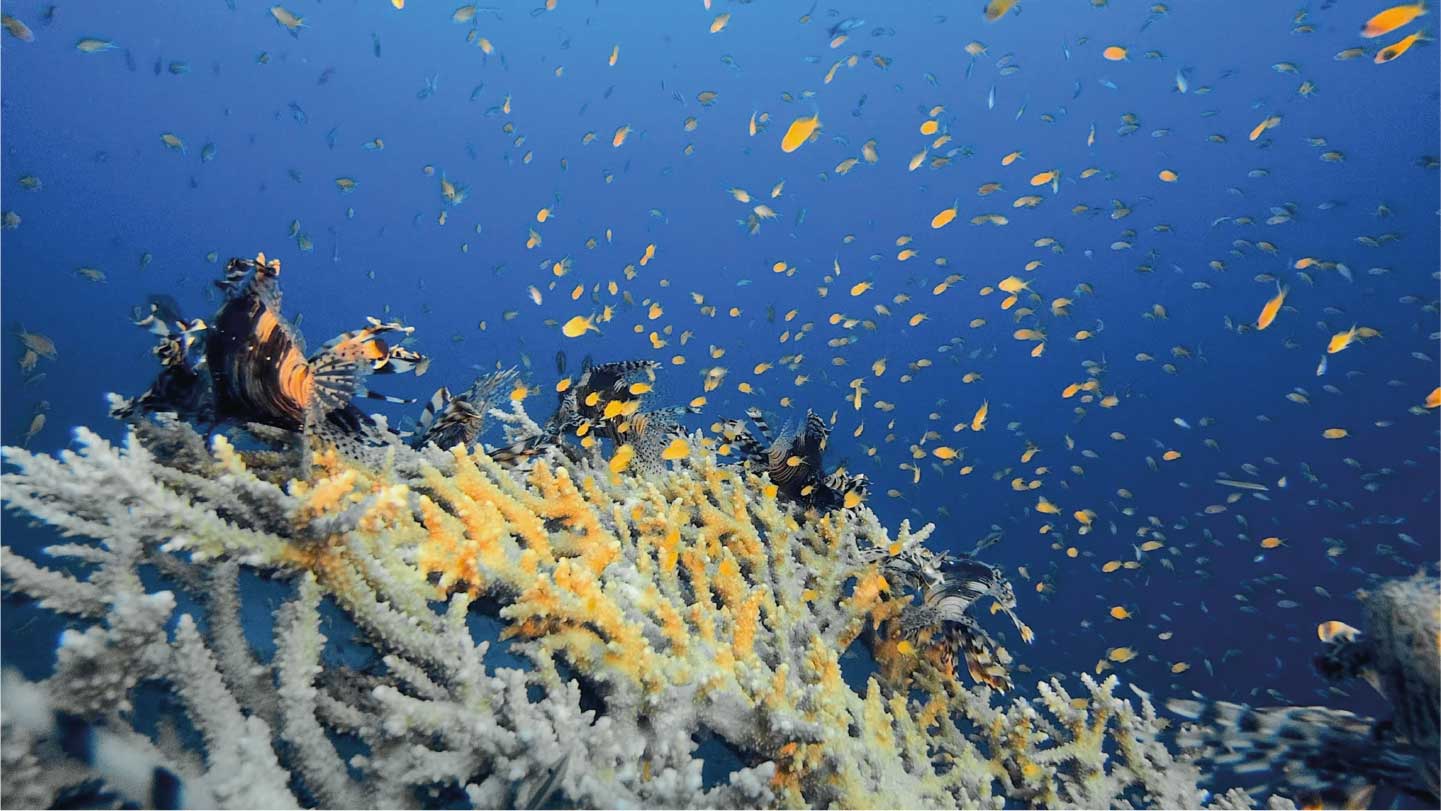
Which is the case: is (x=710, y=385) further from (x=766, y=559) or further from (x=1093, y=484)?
(x=1093, y=484)

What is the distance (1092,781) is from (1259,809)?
1392mm

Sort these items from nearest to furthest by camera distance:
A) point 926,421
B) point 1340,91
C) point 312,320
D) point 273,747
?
point 273,747 < point 1340,91 < point 926,421 < point 312,320

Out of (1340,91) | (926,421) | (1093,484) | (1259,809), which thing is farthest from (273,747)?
(1340,91)

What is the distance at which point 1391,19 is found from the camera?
4957 mm

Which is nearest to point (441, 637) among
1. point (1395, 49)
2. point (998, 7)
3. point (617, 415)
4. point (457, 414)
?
point (457, 414)

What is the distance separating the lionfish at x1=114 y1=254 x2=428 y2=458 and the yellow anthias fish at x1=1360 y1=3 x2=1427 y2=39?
7249 mm

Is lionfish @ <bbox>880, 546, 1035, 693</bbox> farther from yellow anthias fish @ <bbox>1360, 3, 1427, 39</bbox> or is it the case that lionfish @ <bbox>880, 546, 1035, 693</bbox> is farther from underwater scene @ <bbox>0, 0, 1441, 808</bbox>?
yellow anthias fish @ <bbox>1360, 3, 1427, 39</bbox>

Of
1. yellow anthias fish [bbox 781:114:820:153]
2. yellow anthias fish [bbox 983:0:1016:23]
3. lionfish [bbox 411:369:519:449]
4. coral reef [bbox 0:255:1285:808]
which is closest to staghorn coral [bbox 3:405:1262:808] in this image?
coral reef [bbox 0:255:1285:808]

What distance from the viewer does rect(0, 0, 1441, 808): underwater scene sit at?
181 cm

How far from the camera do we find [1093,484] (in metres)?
32.6

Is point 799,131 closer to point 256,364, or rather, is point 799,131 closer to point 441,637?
point 256,364

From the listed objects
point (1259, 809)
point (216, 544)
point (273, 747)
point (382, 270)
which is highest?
point (382, 270)

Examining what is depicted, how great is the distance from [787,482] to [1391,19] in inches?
239

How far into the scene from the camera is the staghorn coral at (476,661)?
5.40ft
